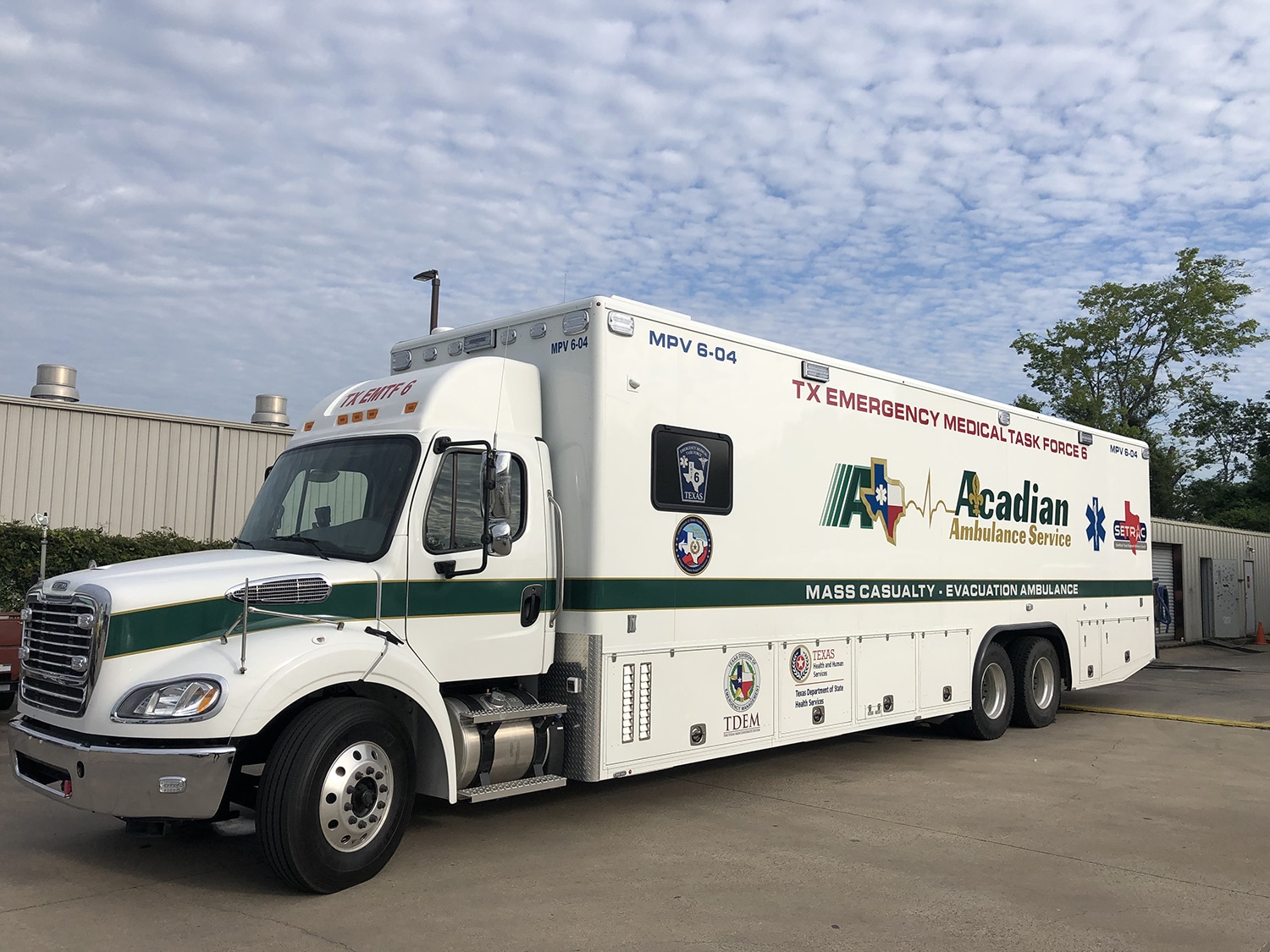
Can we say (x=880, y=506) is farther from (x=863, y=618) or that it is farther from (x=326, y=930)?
(x=326, y=930)

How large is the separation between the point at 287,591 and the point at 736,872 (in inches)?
122

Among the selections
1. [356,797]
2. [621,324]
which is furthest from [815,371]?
[356,797]

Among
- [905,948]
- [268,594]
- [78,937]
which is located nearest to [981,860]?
[905,948]

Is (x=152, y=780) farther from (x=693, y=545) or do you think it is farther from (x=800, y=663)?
(x=800, y=663)

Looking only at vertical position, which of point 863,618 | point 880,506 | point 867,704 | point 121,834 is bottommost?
point 121,834

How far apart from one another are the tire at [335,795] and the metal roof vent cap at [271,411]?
16.7 metres

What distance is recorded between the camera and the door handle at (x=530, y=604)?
22.5 feet

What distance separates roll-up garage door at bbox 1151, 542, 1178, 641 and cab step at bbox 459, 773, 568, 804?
23618 millimetres

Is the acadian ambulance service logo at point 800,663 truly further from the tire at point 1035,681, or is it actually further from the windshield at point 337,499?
the tire at point 1035,681

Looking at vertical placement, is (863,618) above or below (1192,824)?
above

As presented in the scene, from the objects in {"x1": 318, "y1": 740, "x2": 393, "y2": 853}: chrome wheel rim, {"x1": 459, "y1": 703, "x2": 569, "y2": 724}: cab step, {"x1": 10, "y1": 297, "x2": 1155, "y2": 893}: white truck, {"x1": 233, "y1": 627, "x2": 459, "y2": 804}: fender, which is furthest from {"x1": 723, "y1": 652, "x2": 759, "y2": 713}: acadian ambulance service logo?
{"x1": 318, "y1": 740, "x2": 393, "y2": 853}: chrome wheel rim

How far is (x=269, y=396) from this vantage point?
22.0 metres

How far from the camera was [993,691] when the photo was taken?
441 inches

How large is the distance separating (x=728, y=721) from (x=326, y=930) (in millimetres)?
3554
